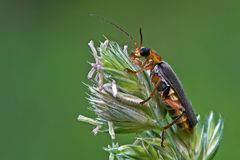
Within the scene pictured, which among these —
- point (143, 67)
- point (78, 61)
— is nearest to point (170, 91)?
point (143, 67)

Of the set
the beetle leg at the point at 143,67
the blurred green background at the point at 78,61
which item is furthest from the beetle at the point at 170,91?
the blurred green background at the point at 78,61

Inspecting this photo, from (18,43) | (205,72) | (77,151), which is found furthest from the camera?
(18,43)

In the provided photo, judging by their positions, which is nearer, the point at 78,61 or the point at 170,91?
the point at 170,91

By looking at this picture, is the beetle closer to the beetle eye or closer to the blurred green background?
the beetle eye

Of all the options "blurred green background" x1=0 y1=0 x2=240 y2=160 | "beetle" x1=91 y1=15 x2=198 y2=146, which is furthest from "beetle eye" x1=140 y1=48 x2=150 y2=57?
"blurred green background" x1=0 y1=0 x2=240 y2=160

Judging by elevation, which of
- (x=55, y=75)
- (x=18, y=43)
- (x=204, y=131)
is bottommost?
(x=204, y=131)

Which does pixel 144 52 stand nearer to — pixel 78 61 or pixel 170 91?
pixel 170 91

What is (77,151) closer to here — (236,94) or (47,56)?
(236,94)

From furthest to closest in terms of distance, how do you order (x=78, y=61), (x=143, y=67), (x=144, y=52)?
(x=78, y=61), (x=144, y=52), (x=143, y=67)

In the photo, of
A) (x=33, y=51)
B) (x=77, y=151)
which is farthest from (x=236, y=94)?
(x=33, y=51)
